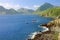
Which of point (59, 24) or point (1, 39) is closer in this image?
point (1, 39)

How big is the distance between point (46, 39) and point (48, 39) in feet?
1.99

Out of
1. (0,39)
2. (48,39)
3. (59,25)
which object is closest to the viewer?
(48,39)

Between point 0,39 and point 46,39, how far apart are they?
2228cm

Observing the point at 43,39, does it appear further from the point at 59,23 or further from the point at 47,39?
the point at 59,23

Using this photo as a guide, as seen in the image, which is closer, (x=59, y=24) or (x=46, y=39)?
(x=46, y=39)

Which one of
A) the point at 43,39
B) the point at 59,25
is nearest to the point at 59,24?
the point at 59,25

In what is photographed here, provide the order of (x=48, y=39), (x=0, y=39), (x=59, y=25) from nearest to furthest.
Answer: (x=48, y=39)
(x=0, y=39)
(x=59, y=25)

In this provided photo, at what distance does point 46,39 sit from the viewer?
164ft

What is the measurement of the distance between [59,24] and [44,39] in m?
26.9

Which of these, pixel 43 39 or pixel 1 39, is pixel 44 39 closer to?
pixel 43 39

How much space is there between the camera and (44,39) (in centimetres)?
5028

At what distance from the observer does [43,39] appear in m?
50.8

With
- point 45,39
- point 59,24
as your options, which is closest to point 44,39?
point 45,39

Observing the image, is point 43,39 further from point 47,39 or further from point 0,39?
point 0,39
